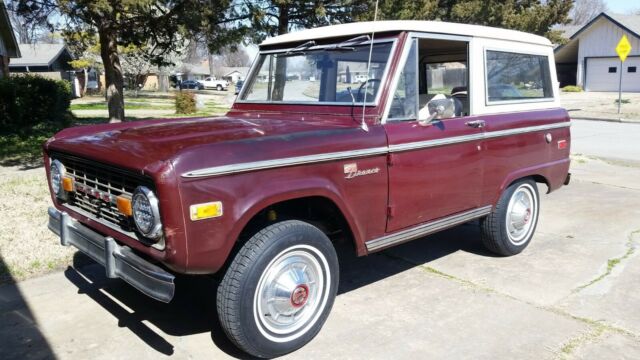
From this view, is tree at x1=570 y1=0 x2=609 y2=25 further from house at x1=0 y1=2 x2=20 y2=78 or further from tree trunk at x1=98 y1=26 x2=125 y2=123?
tree trunk at x1=98 y1=26 x2=125 y2=123

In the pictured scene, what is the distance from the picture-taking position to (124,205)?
9.99 ft

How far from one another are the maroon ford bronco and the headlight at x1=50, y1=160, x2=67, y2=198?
3 centimetres

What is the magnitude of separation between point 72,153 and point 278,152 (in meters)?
1.40

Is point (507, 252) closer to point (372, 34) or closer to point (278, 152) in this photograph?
point (372, 34)

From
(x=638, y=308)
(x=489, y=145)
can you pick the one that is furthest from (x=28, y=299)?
(x=638, y=308)

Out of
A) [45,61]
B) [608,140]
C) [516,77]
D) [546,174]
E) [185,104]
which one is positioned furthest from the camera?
[45,61]

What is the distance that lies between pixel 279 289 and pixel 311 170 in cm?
73

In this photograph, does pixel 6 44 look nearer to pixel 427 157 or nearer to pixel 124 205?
pixel 124 205

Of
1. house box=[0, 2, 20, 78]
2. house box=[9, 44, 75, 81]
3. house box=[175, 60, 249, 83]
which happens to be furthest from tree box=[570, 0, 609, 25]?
house box=[0, 2, 20, 78]

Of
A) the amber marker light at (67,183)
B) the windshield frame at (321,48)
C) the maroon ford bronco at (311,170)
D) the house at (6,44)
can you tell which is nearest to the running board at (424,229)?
the maroon ford bronco at (311,170)

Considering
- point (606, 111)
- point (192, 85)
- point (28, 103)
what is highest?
point (192, 85)

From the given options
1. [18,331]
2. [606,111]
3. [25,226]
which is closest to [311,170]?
[18,331]

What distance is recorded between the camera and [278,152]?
3.10 metres

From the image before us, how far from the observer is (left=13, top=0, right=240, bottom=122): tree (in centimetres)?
980
